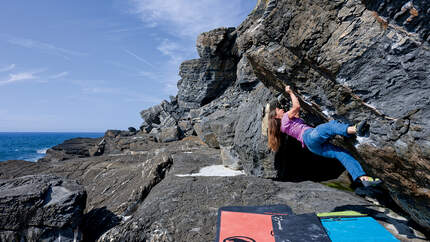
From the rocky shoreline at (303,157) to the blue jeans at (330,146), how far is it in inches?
9.2

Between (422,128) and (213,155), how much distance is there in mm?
8235

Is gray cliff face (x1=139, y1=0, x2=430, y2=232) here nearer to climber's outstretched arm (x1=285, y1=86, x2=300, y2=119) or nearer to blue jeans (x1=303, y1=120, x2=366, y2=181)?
climber's outstretched arm (x1=285, y1=86, x2=300, y2=119)

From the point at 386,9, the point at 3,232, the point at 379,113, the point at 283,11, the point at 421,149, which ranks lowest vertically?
the point at 3,232

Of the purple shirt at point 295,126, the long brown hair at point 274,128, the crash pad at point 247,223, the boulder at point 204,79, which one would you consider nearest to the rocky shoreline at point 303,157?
the crash pad at point 247,223

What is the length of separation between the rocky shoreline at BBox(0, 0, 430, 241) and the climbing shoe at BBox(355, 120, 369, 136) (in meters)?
0.10

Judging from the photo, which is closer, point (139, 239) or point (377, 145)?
point (377, 145)

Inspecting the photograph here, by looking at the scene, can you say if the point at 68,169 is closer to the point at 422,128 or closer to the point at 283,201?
the point at 283,201

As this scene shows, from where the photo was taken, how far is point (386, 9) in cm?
268

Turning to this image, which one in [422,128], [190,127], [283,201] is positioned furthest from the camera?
[190,127]

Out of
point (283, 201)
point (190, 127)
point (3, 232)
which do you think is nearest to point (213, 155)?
point (283, 201)

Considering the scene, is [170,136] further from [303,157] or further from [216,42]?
[303,157]

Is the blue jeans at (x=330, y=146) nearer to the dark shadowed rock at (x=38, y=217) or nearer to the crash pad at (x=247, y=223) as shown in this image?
the crash pad at (x=247, y=223)

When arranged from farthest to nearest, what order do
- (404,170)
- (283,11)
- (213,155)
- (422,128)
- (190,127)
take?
(190,127), (213,155), (283,11), (404,170), (422,128)

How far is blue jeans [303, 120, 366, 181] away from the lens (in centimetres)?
335
